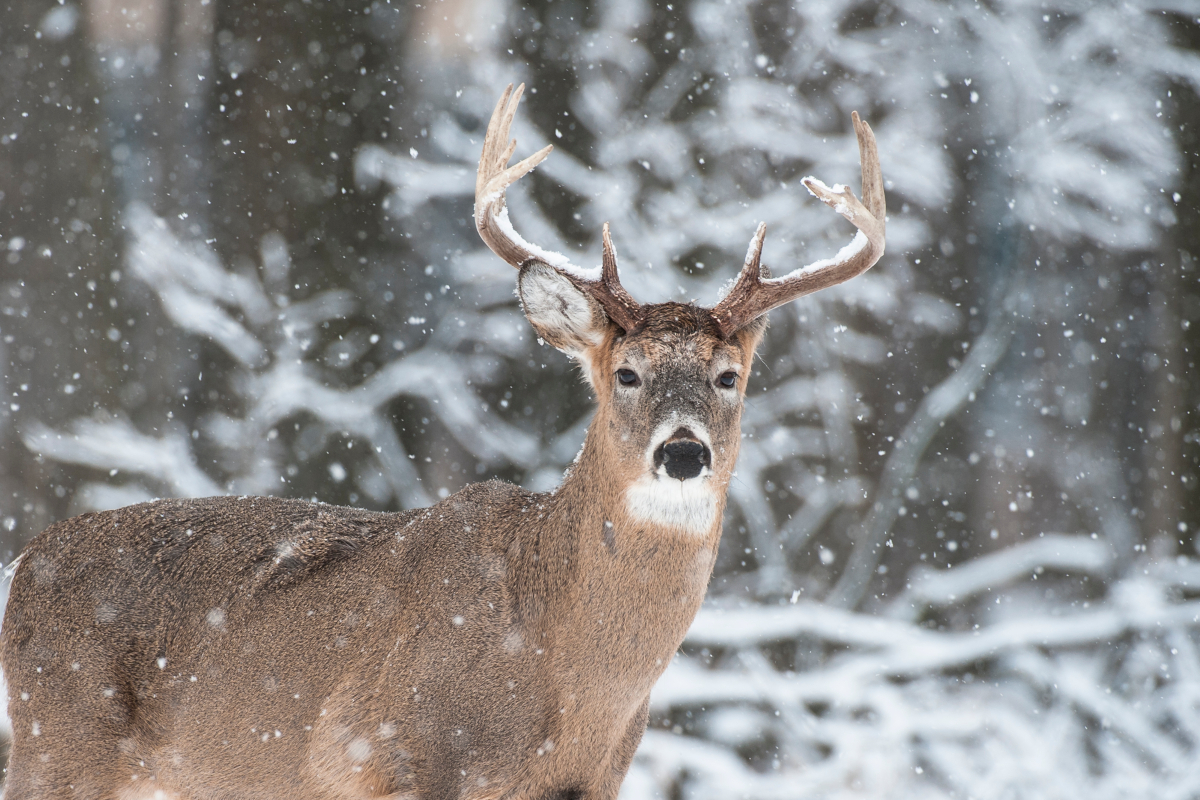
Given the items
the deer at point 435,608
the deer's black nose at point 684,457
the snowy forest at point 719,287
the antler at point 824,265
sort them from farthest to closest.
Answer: the snowy forest at point 719,287
the antler at point 824,265
the deer at point 435,608
the deer's black nose at point 684,457

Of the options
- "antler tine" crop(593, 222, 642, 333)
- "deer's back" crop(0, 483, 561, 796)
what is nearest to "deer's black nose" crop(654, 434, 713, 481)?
"antler tine" crop(593, 222, 642, 333)

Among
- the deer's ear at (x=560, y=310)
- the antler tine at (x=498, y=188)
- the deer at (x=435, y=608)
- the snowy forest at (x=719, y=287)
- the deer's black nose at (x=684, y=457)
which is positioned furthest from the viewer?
the snowy forest at (x=719, y=287)

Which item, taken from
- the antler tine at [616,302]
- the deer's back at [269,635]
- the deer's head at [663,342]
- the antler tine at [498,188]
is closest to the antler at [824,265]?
the deer's head at [663,342]

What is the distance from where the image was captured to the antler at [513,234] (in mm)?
3266

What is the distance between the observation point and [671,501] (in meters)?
2.93

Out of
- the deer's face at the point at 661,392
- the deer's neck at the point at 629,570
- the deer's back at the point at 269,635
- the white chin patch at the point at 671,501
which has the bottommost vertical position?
the deer's back at the point at 269,635

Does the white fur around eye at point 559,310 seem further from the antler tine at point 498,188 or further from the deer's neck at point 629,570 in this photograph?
the deer's neck at point 629,570

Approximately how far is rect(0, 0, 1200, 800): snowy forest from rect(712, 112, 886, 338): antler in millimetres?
2658

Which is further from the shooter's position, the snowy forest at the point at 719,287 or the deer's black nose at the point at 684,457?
the snowy forest at the point at 719,287

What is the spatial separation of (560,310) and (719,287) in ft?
9.31

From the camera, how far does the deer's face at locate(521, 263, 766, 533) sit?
9.43ft

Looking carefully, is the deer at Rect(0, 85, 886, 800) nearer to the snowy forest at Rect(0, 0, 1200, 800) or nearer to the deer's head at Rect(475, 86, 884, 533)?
the deer's head at Rect(475, 86, 884, 533)

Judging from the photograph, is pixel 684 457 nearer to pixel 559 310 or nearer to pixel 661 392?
pixel 661 392

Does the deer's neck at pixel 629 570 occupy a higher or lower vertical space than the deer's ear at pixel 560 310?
lower
